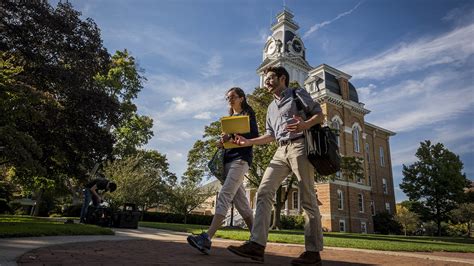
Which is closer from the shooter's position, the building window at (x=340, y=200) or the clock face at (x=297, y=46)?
the building window at (x=340, y=200)

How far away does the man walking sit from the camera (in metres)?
3.32

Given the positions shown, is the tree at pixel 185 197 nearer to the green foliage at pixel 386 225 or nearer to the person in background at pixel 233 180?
the green foliage at pixel 386 225

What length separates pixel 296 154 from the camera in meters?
3.46

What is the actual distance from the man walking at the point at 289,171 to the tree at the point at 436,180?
3393cm

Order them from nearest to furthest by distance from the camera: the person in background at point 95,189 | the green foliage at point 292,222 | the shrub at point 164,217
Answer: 1. the person in background at point 95,189
2. the shrub at point 164,217
3. the green foliage at point 292,222

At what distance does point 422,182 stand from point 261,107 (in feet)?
77.0

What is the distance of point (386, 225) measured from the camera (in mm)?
33938

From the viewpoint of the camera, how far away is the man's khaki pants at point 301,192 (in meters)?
3.35

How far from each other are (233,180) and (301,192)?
0.94m

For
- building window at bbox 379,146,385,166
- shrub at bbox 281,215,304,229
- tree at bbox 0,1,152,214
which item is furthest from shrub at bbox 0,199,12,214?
building window at bbox 379,146,385,166

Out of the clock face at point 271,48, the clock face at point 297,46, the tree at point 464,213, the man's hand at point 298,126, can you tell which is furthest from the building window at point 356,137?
the man's hand at point 298,126

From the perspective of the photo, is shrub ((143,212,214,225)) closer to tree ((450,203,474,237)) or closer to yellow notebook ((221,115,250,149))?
tree ((450,203,474,237))

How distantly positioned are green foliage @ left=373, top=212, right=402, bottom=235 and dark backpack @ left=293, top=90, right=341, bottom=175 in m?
35.4

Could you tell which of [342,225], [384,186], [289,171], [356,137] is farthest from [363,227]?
[289,171]
